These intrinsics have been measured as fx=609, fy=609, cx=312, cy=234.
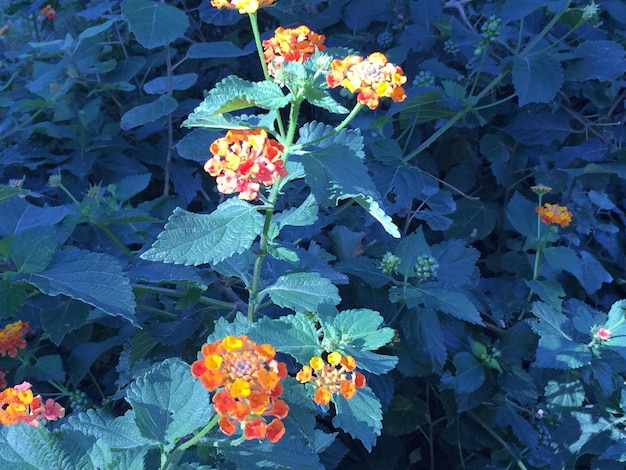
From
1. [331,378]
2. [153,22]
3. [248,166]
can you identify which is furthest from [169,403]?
[153,22]

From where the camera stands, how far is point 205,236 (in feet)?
3.07

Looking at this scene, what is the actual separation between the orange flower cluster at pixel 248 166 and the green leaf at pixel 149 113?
908 millimetres

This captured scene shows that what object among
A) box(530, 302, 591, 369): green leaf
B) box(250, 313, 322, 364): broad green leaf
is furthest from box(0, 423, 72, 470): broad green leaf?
box(530, 302, 591, 369): green leaf

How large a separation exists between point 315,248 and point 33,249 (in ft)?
1.89

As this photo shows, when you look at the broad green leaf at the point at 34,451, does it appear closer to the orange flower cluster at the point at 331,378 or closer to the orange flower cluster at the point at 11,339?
the orange flower cluster at the point at 331,378

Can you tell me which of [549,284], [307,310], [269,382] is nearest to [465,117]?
[549,284]

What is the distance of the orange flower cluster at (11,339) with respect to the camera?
1393 millimetres

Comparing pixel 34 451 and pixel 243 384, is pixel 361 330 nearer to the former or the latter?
pixel 243 384

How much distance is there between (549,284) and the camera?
1.66 meters

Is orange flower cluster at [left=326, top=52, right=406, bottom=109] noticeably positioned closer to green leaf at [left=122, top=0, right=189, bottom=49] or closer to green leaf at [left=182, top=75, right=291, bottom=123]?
green leaf at [left=182, top=75, right=291, bottom=123]

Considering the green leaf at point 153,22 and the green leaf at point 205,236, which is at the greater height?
the green leaf at point 153,22

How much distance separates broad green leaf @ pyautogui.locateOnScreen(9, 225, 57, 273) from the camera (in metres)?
1.08

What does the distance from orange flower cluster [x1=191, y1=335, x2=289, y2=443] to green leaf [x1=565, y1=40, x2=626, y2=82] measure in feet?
4.97

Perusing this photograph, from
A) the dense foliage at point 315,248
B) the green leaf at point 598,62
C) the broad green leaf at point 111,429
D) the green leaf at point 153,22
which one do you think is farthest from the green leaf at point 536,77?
the broad green leaf at point 111,429
